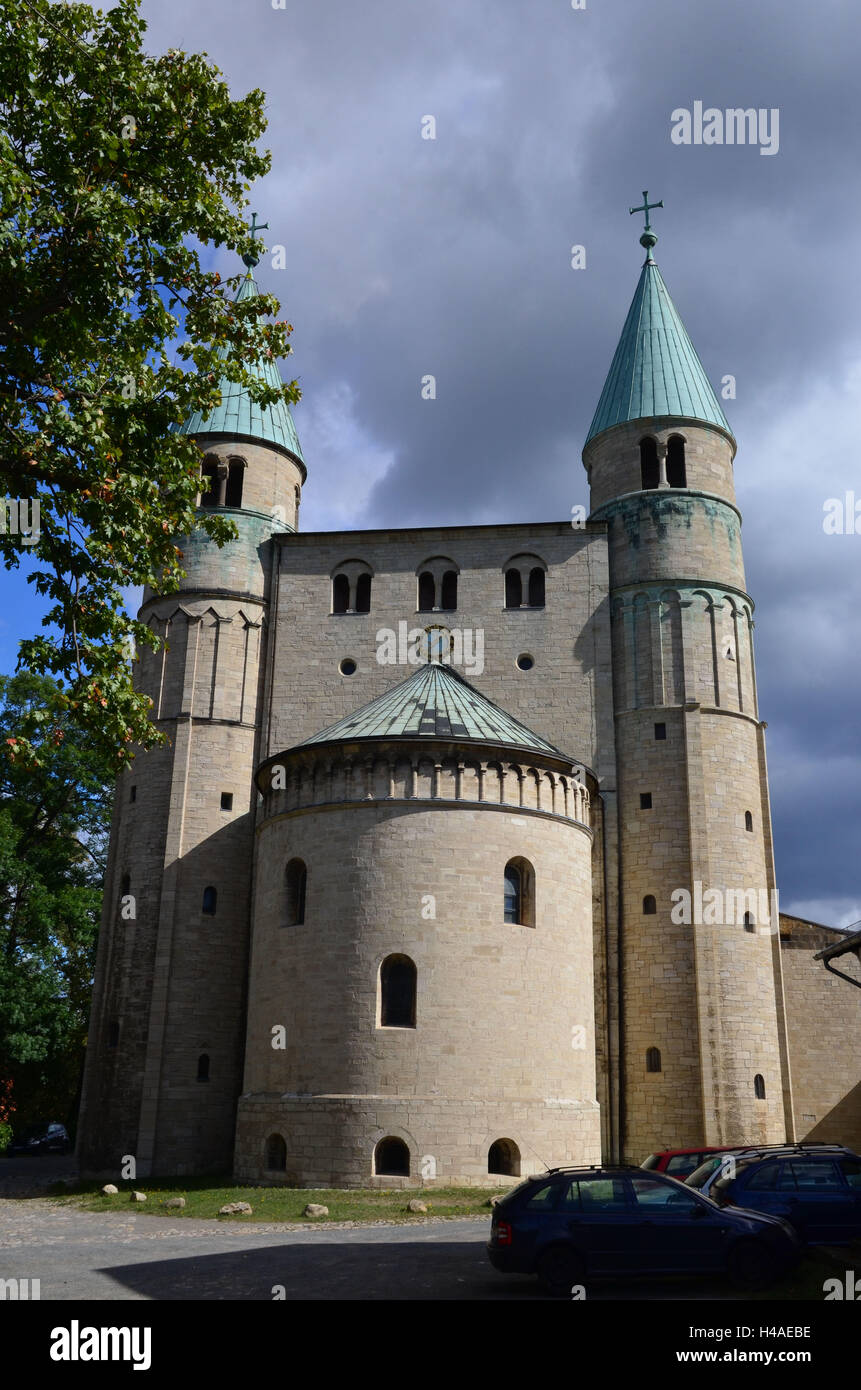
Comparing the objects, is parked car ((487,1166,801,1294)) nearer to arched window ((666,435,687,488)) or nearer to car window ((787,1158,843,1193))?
car window ((787,1158,843,1193))

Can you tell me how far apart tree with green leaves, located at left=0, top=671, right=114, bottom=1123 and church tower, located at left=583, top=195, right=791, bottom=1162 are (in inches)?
716

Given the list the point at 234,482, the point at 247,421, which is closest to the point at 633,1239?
the point at 234,482

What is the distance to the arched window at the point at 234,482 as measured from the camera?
38.8m

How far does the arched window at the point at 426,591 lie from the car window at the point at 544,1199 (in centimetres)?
2540

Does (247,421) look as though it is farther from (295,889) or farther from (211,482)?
(295,889)

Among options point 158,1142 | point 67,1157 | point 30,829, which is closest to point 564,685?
point 158,1142

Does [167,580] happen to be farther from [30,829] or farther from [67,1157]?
[67,1157]

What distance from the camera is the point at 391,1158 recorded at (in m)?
25.0

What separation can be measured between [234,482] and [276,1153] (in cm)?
2236

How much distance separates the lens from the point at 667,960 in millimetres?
31734

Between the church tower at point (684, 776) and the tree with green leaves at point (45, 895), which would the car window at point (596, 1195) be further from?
the tree with green leaves at point (45, 895)

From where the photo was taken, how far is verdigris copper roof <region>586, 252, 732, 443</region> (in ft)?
124

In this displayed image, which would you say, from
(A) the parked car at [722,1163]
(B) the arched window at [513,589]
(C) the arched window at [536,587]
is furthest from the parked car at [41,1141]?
(A) the parked car at [722,1163]
